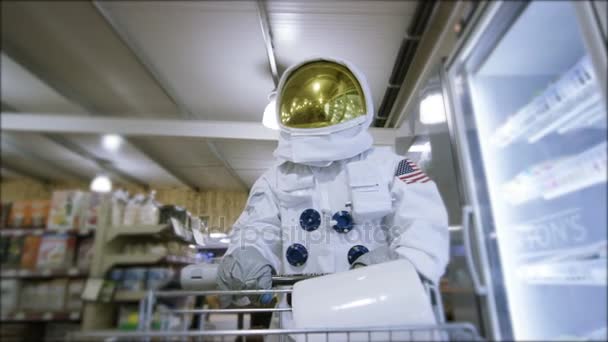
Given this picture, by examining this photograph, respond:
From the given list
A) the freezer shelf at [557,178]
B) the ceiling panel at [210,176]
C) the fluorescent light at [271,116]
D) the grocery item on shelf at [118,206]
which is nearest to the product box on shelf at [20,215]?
the grocery item on shelf at [118,206]

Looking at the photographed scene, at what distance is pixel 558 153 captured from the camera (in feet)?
2.58

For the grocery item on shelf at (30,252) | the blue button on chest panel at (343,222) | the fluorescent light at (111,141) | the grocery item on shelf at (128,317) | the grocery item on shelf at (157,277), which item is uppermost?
the fluorescent light at (111,141)

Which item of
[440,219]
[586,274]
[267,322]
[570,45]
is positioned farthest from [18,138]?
[570,45]

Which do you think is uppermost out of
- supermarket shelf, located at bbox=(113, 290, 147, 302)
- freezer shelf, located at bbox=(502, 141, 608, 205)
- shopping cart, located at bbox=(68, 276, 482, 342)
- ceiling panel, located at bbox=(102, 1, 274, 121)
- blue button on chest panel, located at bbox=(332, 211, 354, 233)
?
ceiling panel, located at bbox=(102, 1, 274, 121)

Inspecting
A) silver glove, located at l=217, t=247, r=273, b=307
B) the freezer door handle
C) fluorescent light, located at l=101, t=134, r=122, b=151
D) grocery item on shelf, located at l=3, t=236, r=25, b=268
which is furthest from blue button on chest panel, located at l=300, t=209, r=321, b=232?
grocery item on shelf, located at l=3, t=236, r=25, b=268

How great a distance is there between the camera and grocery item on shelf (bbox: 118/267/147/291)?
0.54m

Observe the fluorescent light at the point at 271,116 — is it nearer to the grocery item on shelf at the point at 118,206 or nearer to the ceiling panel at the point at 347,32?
the ceiling panel at the point at 347,32

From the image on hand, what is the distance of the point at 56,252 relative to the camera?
1.81 ft

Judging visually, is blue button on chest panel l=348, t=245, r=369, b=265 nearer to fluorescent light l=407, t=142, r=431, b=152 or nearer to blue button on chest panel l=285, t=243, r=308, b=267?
blue button on chest panel l=285, t=243, r=308, b=267

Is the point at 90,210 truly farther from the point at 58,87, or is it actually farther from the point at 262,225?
the point at 262,225

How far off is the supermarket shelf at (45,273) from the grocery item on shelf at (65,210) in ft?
0.22

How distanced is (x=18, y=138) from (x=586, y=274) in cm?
104

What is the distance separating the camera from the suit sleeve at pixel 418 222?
0.65 m

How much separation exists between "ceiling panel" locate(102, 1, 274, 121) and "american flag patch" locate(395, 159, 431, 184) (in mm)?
367
